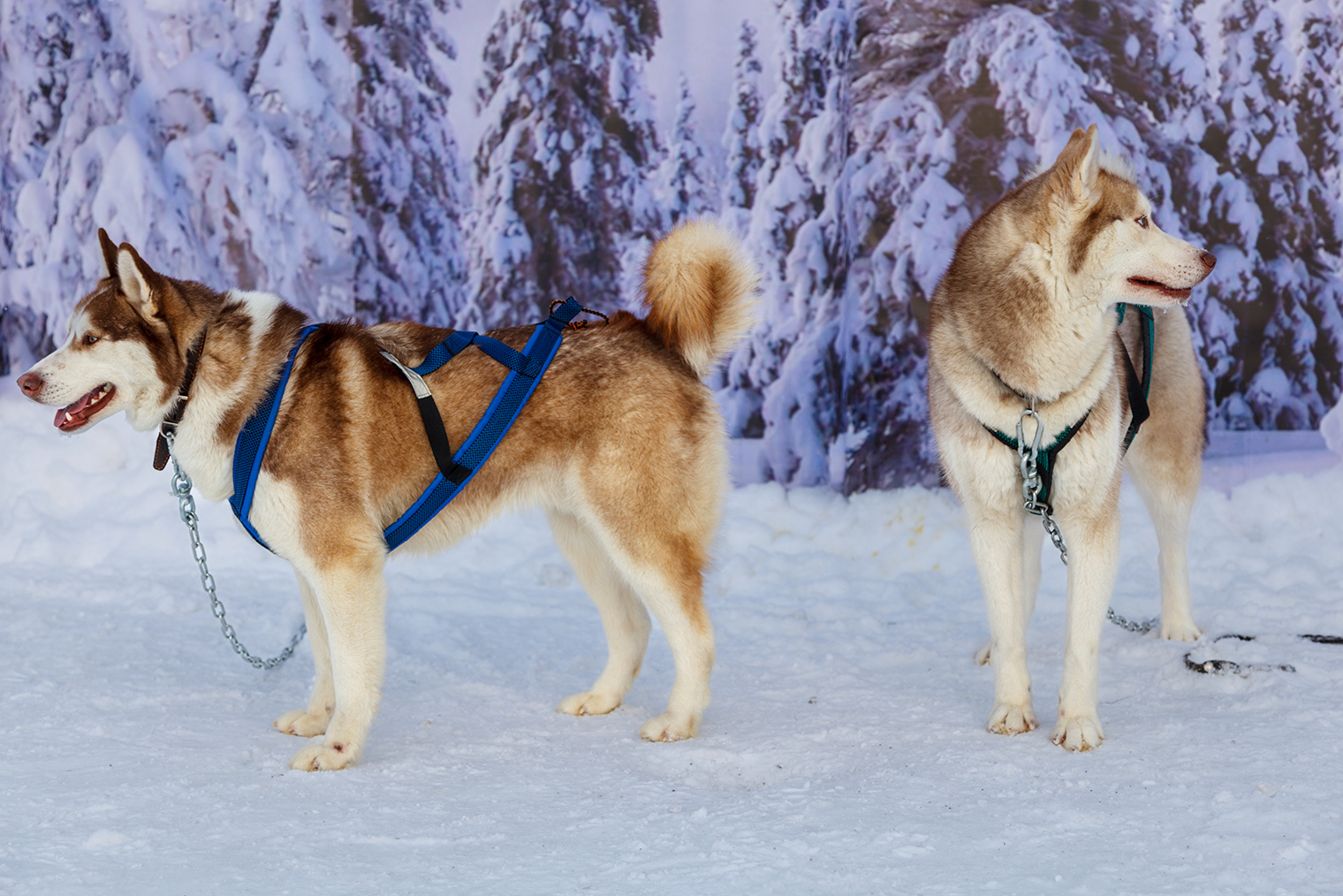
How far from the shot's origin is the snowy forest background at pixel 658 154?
19.5ft

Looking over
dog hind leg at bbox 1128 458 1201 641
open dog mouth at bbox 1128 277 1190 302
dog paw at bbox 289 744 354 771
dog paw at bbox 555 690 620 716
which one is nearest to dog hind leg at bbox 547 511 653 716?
dog paw at bbox 555 690 620 716

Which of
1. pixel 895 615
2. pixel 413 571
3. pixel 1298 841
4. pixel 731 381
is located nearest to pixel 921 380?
pixel 731 381

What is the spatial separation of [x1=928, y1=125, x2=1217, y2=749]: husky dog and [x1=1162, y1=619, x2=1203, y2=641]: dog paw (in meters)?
1.02

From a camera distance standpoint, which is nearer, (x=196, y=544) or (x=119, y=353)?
(x=119, y=353)

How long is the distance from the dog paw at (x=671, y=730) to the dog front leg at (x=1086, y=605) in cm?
105

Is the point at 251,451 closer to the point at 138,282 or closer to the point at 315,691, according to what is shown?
the point at 138,282

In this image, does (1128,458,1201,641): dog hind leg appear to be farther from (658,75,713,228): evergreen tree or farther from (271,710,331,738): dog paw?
(658,75,713,228): evergreen tree

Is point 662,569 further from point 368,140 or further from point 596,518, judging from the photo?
point 368,140

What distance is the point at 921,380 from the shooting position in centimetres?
617

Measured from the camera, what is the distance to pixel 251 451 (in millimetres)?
3066

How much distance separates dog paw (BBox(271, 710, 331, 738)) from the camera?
11.1ft

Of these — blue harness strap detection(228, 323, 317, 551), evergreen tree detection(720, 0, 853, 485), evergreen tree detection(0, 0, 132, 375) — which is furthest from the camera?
evergreen tree detection(0, 0, 132, 375)

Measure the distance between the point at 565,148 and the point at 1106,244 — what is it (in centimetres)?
418

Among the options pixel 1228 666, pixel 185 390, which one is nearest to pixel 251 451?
pixel 185 390
